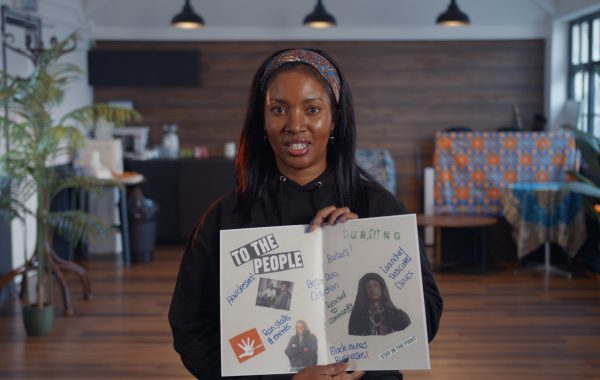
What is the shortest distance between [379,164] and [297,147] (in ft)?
24.3

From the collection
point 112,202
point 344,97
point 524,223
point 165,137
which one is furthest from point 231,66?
point 344,97

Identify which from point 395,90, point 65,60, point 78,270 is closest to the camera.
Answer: point 78,270

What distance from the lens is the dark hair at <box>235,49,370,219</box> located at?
67.9 inches

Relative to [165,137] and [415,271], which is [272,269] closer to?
[415,271]

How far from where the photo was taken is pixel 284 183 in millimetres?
1745

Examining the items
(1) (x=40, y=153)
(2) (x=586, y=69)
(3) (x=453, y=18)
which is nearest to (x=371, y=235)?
(1) (x=40, y=153)

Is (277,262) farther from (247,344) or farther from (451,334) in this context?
(451,334)

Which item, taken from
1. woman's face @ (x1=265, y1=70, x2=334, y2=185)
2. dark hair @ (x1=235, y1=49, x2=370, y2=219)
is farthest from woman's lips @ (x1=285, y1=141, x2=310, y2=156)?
dark hair @ (x1=235, y1=49, x2=370, y2=219)

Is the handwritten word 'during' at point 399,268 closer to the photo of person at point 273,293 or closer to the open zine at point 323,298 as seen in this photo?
the open zine at point 323,298

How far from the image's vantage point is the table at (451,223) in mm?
7281

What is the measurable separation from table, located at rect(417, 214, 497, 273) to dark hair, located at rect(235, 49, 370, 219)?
5.52 meters

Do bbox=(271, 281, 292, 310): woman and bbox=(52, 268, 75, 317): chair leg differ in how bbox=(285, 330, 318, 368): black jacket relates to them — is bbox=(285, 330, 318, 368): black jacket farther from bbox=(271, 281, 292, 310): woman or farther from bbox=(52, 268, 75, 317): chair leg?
bbox=(52, 268, 75, 317): chair leg

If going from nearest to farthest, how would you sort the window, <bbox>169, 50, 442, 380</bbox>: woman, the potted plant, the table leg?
<bbox>169, 50, 442, 380</bbox>: woman
the potted plant
the table leg
the window

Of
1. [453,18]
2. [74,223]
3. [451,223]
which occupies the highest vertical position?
[453,18]
